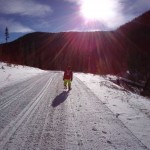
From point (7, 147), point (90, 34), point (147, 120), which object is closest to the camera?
point (7, 147)

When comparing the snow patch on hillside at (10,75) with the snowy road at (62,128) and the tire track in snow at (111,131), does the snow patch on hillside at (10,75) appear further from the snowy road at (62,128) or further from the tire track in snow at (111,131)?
the tire track in snow at (111,131)

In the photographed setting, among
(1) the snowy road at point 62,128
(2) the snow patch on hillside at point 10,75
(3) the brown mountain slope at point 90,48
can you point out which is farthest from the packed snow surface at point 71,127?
(3) the brown mountain slope at point 90,48

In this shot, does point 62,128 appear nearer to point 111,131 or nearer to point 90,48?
point 111,131

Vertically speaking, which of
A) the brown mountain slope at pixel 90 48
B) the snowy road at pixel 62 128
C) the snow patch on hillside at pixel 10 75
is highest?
the brown mountain slope at pixel 90 48

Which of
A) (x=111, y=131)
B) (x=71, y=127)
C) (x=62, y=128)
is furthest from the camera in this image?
(x=71, y=127)

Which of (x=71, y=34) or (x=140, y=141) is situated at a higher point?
(x=71, y=34)

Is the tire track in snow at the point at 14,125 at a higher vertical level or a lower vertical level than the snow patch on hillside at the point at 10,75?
lower

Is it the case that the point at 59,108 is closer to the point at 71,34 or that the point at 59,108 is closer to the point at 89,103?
the point at 89,103

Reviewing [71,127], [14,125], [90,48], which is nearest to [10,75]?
[14,125]

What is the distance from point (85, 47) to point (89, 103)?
15287 cm

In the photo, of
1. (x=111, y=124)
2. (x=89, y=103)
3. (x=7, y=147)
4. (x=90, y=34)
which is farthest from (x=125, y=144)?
(x=90, y=34)

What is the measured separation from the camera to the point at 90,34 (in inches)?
6988

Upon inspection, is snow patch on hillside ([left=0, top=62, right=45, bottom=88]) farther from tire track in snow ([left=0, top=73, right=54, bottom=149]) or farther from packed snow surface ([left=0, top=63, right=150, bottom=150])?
packed snow surface ([left=0, top=63, right=150, bottom=150])

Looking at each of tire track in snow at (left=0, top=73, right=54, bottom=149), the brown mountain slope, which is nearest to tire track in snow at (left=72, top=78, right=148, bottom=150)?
tire track in snow at (left=0, top=73, right=54, bottom=149)
